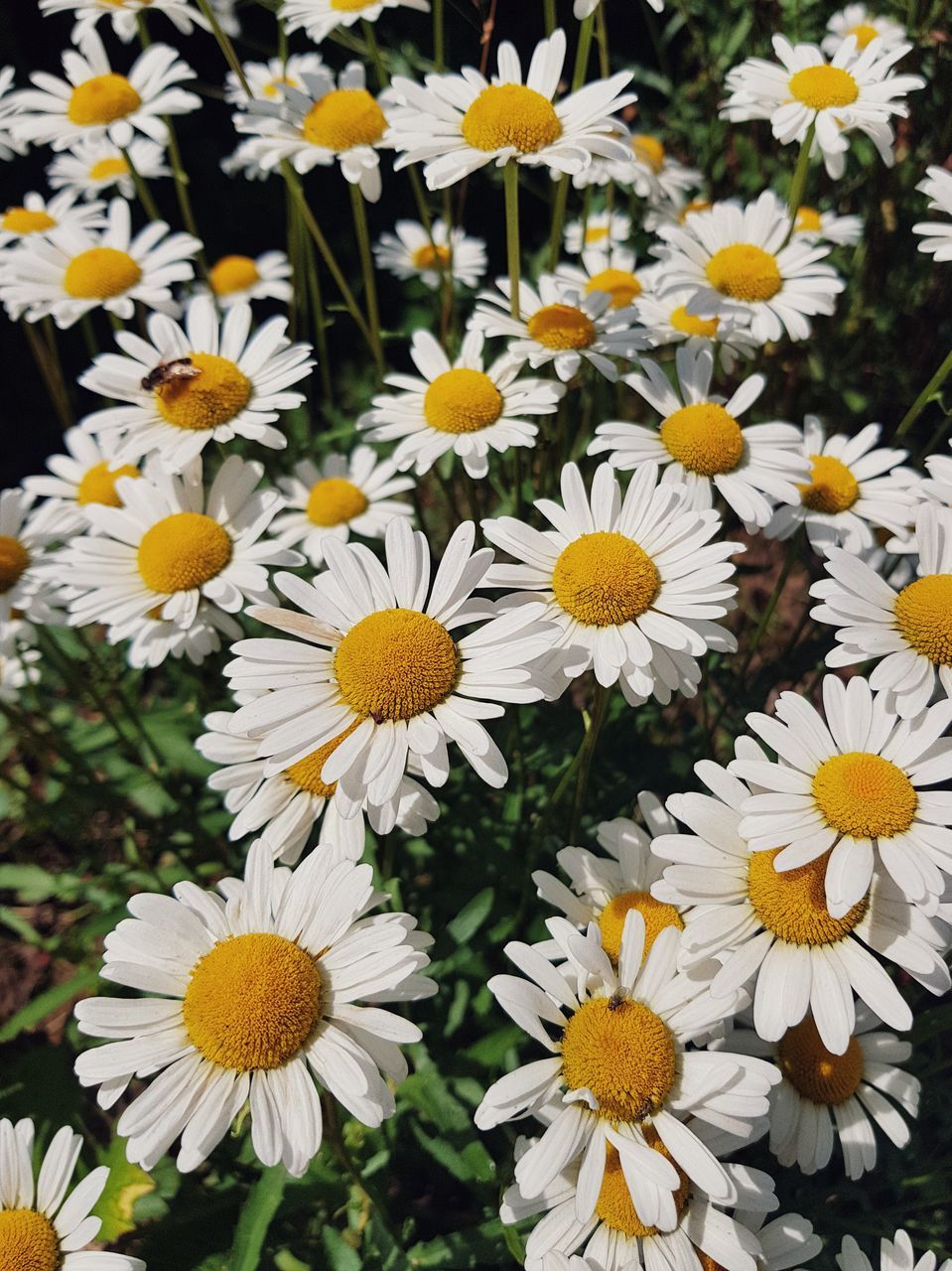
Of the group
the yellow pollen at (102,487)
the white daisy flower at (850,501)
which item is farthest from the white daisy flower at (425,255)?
the white daisy flower at (850,501)

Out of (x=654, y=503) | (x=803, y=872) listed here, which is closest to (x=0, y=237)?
(x=654, y=503)

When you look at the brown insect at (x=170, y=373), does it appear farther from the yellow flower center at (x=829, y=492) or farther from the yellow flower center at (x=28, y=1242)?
the yellow flower center at (x=28, y=1242)

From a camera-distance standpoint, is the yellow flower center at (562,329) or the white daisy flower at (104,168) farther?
the white daisy flower at (104,168)

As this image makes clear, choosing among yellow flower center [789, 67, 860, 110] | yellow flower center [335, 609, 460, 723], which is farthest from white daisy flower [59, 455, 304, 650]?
yellow flower center [789, 67, 860, 110]

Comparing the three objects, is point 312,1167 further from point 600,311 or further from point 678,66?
point 678,66

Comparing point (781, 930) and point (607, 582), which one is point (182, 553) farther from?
point (781, 930)

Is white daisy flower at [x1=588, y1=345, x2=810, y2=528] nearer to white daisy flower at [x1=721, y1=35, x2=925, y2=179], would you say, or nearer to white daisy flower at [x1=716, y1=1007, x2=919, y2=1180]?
white daisy flower at [x1=721, y1=35, x2=925, y2=179]
